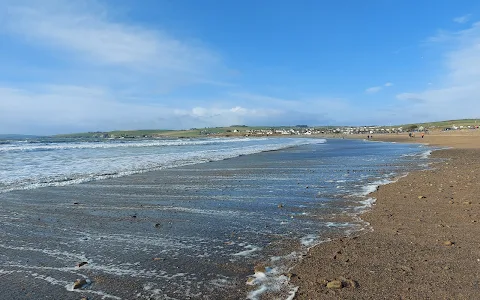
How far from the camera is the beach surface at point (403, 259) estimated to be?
4988mm

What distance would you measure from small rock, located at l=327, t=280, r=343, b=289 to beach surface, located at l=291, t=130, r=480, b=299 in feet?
0.05

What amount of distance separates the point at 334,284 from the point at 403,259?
5.74 ft

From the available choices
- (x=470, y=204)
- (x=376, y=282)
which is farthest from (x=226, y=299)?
(x=470, y=204)

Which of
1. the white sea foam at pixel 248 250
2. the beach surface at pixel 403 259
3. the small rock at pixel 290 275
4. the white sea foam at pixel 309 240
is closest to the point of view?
the beach surface at pixel 403 259

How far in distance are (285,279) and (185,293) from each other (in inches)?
60.9

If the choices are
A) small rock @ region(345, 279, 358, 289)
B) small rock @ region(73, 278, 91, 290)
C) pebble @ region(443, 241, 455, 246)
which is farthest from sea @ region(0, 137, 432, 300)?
pebble @ region(443, 241, 455, 246)

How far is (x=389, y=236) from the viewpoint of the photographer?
7.53 m

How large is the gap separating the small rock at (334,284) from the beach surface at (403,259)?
1 cm

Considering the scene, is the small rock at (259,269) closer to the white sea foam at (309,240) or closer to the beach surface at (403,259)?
the beach surface at (403,259)

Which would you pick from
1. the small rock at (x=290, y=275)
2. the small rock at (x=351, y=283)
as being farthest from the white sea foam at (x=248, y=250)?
the small rock at (x=351, y=283)

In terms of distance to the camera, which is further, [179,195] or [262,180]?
[262,180]

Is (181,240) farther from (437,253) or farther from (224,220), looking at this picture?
(437,253)

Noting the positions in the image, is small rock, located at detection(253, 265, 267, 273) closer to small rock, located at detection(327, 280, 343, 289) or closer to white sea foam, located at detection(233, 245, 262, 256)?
white sea foam, located at detection(233, 245, 262, 256)

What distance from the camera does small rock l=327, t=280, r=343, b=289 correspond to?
5.12 meters
